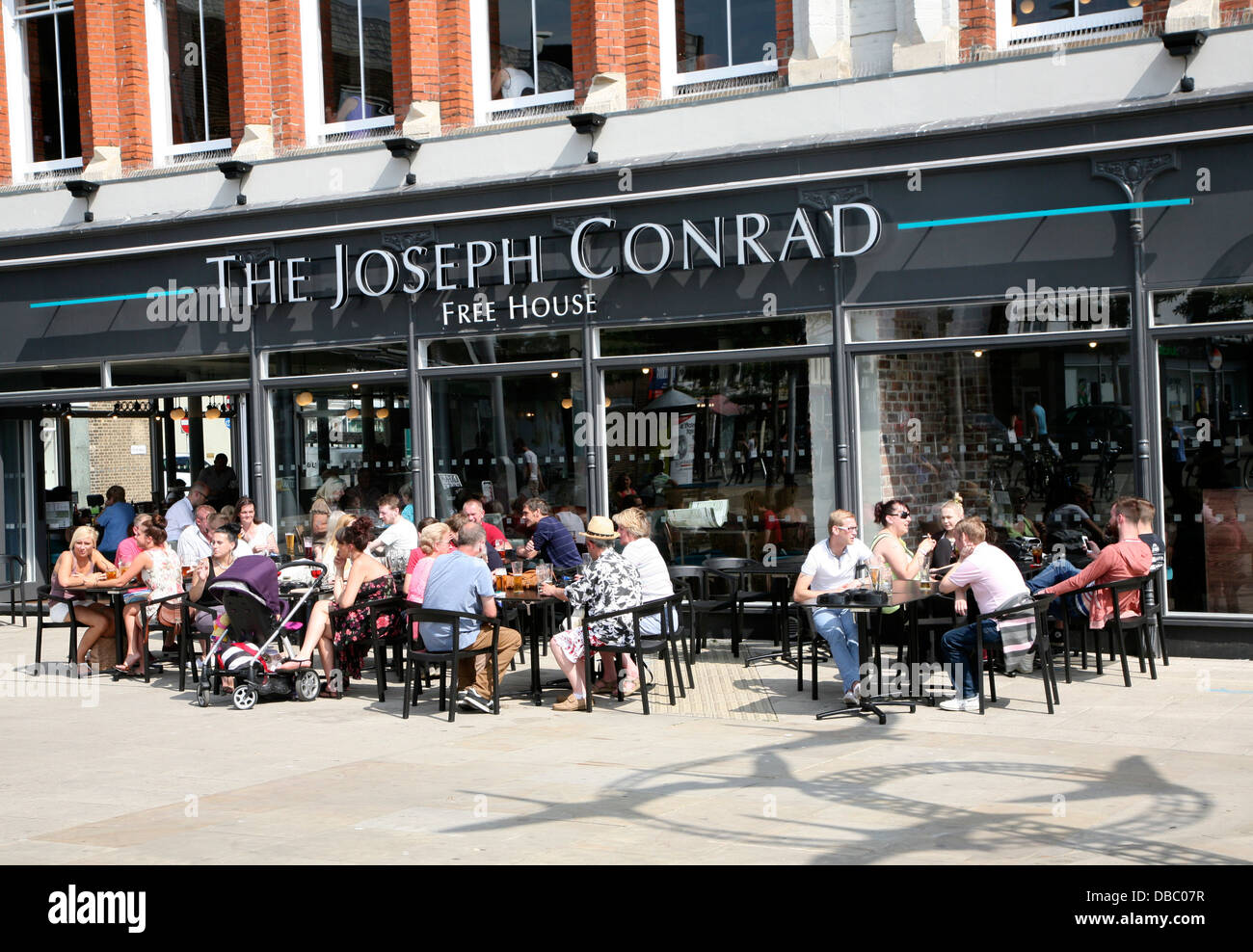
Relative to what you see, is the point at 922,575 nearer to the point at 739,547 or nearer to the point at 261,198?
the point at 739,547

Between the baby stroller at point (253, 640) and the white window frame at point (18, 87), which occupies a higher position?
the white window frame at point (18, 87)

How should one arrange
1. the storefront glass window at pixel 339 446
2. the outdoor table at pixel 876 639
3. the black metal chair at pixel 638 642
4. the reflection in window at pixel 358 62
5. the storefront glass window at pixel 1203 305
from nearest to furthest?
the outdoor table at pixel 876 639 → the black metal chair at pixel 638 642 → the storefront glass window at pixel 1203 305 → the storefront glass window at pixel 339 446 → the reflection in window at pixel 358 62

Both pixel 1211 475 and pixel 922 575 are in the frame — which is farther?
pixel 1211 475

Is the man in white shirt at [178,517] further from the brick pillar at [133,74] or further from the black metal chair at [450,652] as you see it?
the black metal chair at [450,652]

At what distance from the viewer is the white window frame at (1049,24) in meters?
12.0

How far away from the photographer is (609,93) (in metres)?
14.1

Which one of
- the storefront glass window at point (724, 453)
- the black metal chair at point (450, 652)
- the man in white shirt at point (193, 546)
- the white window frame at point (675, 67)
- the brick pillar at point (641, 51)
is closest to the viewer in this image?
the black metal chair at point (450, 652)

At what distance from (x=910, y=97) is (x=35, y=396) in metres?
11.3

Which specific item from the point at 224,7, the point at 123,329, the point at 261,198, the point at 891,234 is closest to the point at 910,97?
the point at 891,234

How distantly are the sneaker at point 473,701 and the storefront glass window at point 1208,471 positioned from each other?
586cm

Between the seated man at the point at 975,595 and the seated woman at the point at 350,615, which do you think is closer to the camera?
the seated man at the point at 975,595

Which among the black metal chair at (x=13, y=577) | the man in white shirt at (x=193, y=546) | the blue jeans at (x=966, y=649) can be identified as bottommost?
the blue jeans at (x=966, y=649)

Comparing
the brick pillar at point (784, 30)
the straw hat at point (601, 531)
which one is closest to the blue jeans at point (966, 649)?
the straw hat at point (601, 531)

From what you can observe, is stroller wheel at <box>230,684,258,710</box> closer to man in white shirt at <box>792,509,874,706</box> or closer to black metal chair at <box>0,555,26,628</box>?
man in white shirt at <box>792,509,874,706</box>
